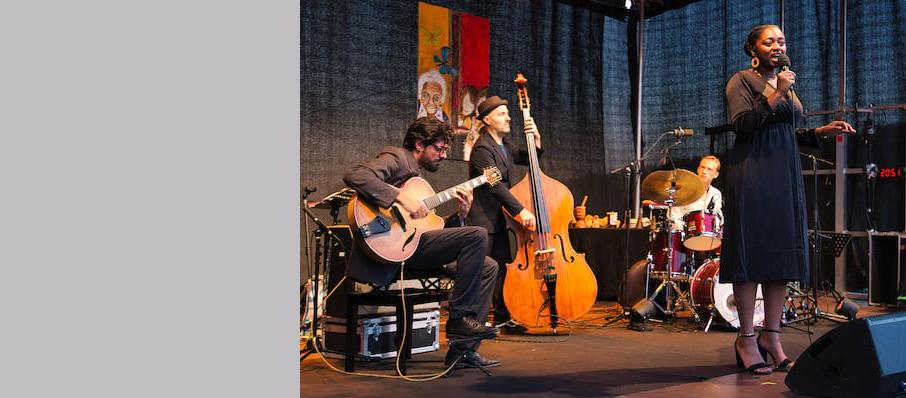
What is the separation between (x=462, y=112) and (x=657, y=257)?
99.8 inches

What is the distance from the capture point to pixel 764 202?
334 cm

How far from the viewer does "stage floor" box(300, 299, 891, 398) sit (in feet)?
11.1

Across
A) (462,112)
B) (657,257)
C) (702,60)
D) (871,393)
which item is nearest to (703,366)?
(871,393)

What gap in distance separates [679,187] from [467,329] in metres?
2.96

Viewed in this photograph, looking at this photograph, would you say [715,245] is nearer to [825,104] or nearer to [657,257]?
[657,257]

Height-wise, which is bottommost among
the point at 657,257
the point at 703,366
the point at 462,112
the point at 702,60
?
the point at 703,366

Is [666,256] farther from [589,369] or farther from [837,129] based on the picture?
[837,129]

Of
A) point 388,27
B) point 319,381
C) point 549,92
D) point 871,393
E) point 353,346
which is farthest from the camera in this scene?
Answer: point 549,92

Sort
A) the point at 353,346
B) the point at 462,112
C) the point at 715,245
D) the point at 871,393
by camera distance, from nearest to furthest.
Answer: the point at 871,393 < the point at 353,346 < the point at 715,245 < the point at 462,112

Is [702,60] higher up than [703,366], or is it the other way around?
[702,60]

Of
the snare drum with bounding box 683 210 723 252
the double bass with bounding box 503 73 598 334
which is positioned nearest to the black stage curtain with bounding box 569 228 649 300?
the snare drum with bounding box 683 210 723 252

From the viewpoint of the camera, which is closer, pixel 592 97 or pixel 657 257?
pixel 657 257

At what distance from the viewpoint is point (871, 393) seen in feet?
8.38

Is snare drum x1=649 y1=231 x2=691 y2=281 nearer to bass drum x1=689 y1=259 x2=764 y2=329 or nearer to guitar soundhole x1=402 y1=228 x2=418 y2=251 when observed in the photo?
bass drum x1=689 y1=259 x2=764 y2=329
